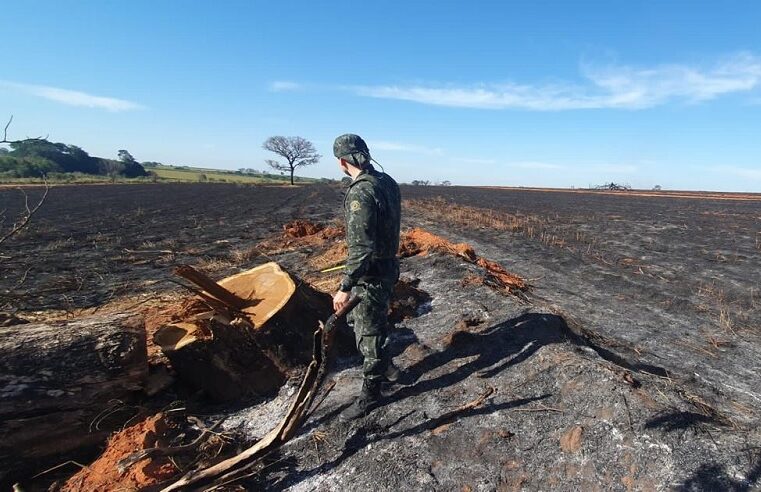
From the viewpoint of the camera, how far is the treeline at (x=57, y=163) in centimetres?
4916

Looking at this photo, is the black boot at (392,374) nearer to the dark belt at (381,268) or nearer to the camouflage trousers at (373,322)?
the camouflage trousers at (373,322)

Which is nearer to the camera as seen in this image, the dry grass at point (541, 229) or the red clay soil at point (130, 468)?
the red clay soil at point (130, 468)

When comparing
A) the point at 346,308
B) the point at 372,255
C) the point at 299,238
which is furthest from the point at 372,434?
the point at 299,238

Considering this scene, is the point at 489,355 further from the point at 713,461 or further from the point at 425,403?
the point at 713,461

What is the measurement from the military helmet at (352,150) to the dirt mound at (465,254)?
334 cm

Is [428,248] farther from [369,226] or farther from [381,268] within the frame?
[369,226]

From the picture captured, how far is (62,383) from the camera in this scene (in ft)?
10.4

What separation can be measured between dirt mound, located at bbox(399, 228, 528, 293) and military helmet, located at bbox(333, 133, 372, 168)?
334 cm

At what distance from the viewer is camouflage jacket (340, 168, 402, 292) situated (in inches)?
133

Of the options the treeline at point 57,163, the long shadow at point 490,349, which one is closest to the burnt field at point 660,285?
the long shadow at point 490,349

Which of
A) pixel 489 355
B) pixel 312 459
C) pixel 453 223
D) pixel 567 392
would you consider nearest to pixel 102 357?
pixel 312 459

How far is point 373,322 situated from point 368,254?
0.60m

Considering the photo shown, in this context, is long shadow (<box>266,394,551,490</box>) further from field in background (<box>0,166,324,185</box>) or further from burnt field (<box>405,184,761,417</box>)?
field in background (<box>0,166,324,185</box>)

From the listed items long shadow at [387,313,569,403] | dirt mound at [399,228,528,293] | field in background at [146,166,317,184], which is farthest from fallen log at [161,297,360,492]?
field in background at [146,166,317,184]
